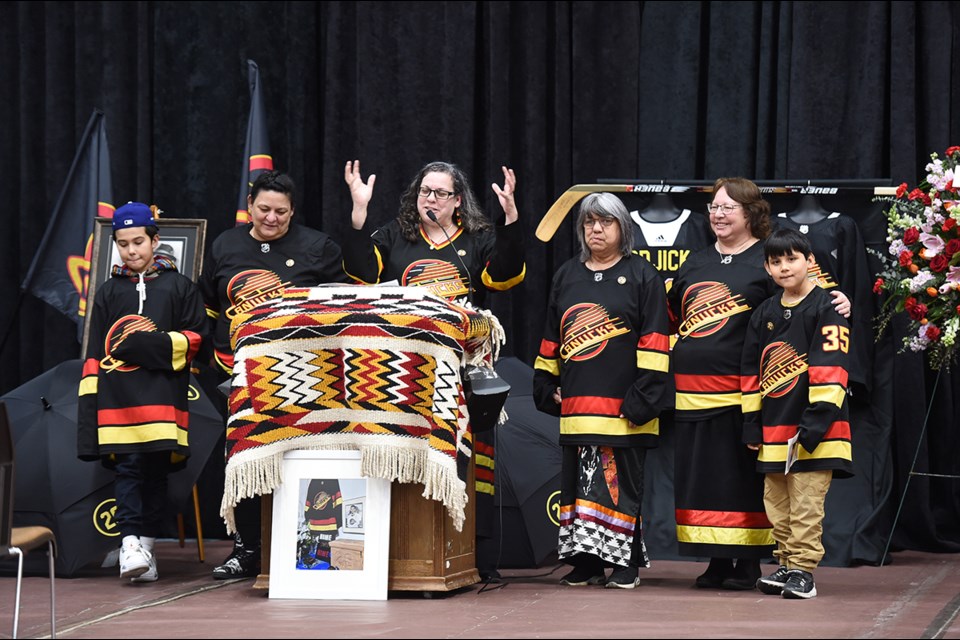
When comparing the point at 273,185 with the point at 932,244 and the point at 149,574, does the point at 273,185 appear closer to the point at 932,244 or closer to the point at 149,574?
the point at 149,574

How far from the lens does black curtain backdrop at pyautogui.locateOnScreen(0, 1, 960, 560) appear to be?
19.0 ft

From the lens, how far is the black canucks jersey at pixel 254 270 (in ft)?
15.4

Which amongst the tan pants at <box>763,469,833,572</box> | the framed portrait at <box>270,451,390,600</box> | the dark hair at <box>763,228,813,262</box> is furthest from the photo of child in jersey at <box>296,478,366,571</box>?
the dark hair at <box>763,228,813,262</box>

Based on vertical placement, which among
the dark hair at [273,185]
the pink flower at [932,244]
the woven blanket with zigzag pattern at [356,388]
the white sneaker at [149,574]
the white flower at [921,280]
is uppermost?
the dark hair at [273,185]

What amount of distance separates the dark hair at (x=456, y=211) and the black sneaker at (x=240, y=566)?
127cm

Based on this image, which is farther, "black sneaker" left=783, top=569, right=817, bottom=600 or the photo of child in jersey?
"black sneaker" left=783, top=569, right=817, bottom=600

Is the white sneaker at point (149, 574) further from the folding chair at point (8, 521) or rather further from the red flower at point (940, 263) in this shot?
the red flower at point (940, 263)

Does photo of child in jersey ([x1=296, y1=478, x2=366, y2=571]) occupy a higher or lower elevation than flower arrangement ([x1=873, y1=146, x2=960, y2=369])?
lower

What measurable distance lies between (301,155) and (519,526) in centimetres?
241

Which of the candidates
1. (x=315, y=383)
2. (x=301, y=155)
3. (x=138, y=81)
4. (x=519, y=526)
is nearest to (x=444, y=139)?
(x=301, y=155)

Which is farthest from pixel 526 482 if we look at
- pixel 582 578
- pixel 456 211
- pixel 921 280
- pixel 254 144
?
pixel 254 144

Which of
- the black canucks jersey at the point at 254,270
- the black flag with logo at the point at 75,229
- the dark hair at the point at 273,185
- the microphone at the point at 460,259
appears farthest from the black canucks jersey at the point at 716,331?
the black flag with logo at the point at 75,229

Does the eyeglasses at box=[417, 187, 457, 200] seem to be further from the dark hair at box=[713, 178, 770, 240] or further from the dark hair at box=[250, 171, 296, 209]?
the dark hair at box=[713, 178, 770, 240]

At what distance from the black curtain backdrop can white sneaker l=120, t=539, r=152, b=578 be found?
2.14 meters
